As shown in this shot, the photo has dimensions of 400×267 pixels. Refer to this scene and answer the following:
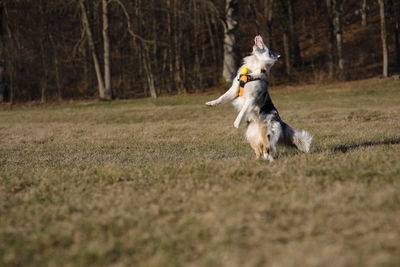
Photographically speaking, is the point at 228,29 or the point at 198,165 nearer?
the point at 198,165

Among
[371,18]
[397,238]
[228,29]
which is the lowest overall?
[397,238]

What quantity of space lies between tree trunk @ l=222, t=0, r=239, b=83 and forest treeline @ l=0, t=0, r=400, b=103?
0.05 m

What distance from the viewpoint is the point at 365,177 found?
15.9 feet

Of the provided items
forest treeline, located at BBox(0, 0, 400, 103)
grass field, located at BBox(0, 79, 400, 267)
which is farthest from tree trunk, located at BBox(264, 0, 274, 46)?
grass field, located at BBox(0, 79, 400, 267)

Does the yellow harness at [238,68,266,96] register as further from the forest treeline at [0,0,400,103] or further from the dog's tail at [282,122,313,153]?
the forest treeline at [0,0,400,103]

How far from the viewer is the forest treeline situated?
2608cm

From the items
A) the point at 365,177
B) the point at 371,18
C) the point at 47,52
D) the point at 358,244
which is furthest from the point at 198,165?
the point at 371,18

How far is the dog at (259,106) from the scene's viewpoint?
621 centimetres

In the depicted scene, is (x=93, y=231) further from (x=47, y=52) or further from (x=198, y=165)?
(x=47, y=52)

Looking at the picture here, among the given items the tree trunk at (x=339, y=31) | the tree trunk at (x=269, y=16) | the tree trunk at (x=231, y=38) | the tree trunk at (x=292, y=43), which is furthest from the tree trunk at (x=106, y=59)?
the tree trunk at (x=292, y=43)

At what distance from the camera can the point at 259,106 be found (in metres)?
6.29

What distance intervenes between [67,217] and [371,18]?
4386cm

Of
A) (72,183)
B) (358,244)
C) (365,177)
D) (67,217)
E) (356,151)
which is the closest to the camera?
(358,244)

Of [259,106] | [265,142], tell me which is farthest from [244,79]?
[265,142]
